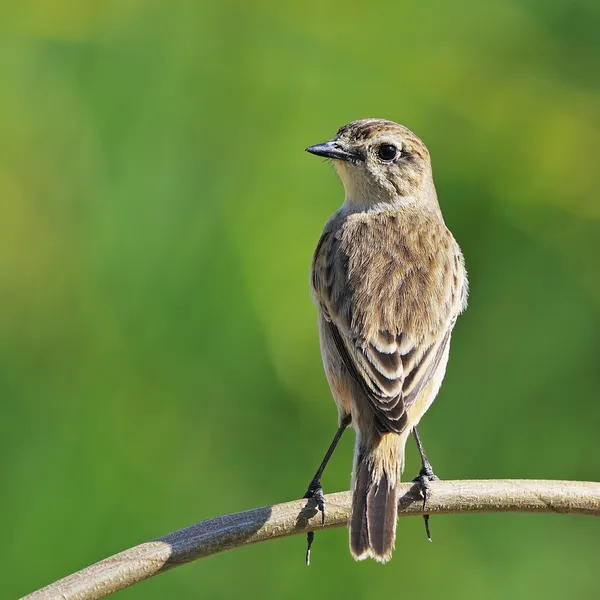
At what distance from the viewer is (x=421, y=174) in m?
5.06

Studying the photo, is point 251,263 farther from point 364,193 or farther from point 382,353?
point 382,353

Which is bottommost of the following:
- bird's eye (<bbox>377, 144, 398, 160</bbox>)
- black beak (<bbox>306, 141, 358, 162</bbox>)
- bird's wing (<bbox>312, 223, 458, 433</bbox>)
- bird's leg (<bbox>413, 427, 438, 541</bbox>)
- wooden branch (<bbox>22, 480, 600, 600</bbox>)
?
bird's leg (<bbox>413, 427, 438, 541</bbox>)

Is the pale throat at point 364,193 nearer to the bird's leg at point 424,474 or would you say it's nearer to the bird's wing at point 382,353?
the bird's wing at point 382,353

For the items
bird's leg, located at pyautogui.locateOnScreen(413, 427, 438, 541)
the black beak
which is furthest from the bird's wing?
the black beak

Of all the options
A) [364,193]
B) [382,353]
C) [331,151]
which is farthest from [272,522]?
[364,193]

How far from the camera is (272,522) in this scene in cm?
336

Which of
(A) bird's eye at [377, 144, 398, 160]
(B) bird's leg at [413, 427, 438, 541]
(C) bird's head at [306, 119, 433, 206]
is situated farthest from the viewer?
(A) bird's eye at [377, 144, 398, 160]

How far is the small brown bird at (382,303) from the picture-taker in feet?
12.7

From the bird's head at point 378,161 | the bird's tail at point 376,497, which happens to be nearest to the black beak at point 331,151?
the bird's head at point 378,161

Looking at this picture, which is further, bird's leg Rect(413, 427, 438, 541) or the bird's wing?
the bird's wing

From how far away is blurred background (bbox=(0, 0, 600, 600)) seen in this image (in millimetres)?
4859

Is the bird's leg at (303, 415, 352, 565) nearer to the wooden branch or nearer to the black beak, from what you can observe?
the wooden branch

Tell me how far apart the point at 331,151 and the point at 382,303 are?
0.75 m

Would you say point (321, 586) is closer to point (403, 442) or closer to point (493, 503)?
point (403, 442)
